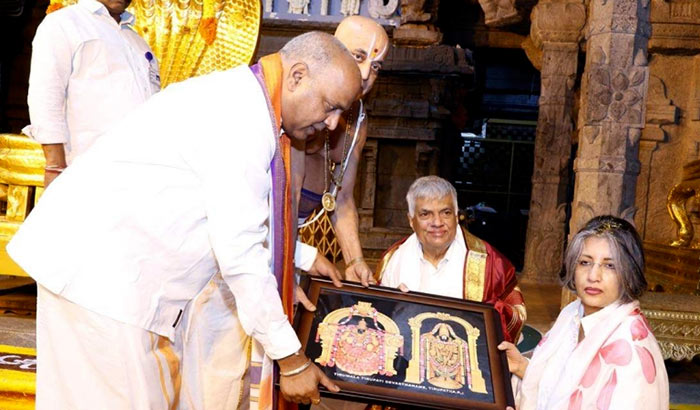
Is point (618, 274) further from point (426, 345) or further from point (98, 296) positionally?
point (98, 296)

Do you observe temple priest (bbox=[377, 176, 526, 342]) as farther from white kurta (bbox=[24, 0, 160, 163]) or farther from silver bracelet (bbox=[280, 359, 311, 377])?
white kurta (bbox=[24, 0, 160, 163])

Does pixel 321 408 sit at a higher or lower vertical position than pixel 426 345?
lower

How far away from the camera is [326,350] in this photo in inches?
84.0

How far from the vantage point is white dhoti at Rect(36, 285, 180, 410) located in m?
1.83

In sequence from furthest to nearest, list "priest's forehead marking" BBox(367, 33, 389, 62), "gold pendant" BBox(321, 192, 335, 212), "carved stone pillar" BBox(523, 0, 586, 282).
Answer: "carved stone pillar" BBox(523, 0, 586, 282) < "gold pendant" BBox(321, 192, 335, 212) < "priest's forehead marking" BBox(367, 33, 389, 62)

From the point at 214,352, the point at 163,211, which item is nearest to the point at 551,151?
the point at 214,352

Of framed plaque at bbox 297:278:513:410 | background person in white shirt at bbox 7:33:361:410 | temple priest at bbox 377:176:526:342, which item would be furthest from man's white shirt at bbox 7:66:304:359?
temple priest at bbox 377:176:526:342

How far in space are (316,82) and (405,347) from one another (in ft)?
2.97

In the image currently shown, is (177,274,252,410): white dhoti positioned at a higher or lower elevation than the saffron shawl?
lower

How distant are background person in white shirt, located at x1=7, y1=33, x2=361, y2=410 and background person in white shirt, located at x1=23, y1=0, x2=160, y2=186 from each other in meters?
0.85

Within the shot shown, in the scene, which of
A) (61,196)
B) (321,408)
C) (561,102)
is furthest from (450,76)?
(61,196)

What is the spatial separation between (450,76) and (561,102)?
1872 millimetres

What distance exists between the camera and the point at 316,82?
184cm

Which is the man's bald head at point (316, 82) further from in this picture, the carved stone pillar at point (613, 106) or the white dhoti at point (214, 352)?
the carved stone pillar at point (613, 106)
